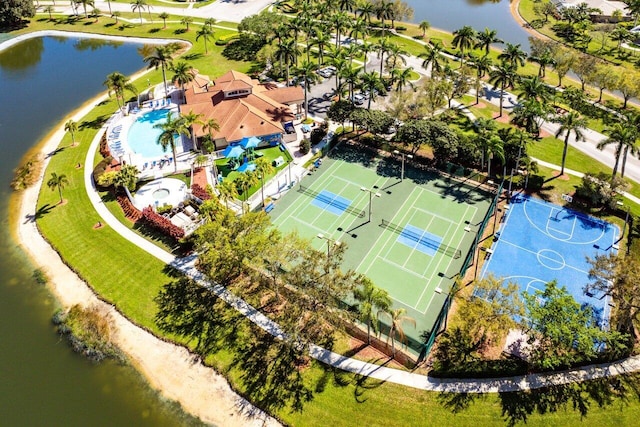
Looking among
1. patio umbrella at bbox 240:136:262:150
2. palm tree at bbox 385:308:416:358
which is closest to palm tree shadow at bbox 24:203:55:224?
patio umbrella at bbox 240:136:262:150

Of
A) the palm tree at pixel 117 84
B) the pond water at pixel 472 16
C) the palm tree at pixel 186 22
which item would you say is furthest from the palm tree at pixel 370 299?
the palm tree at pixel 186 22

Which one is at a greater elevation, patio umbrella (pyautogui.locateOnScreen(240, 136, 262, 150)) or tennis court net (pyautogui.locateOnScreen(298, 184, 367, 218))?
patio umbrella (pyautogui.locateOnScreen(240, 136, 262, 150))

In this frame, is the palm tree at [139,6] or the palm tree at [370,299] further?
the palm tree at [139,6]

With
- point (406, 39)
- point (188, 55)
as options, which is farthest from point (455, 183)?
point (188, 55)

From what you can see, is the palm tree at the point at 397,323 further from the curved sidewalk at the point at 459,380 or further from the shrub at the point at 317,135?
the shrub at the point at 317,135

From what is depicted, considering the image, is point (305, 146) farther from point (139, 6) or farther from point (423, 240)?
point (139, 6)

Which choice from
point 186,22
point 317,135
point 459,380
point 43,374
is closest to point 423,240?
point 459,380

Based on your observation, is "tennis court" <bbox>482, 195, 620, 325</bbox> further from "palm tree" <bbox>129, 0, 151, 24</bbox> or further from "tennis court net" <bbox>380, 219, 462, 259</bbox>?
"palm tree" <bbox>129, 0, 151, 24</bbox>
